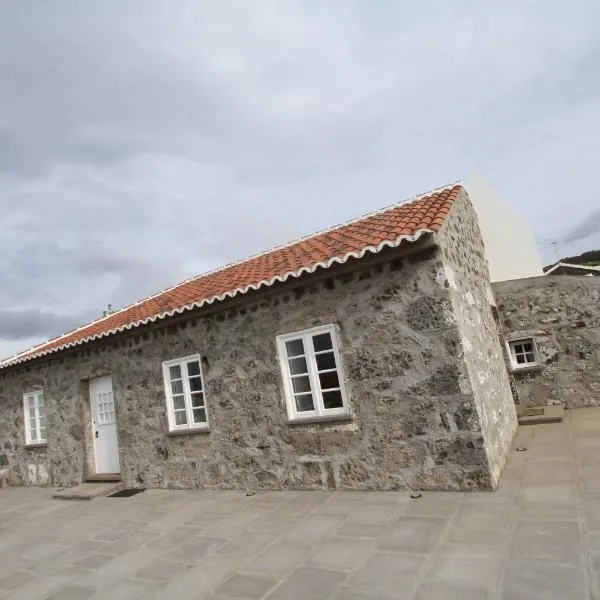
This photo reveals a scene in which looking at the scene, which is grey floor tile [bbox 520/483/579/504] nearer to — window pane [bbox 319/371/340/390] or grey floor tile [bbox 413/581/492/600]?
grey floor tile [bbox 413/581/492/600]

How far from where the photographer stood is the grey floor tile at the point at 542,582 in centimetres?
288

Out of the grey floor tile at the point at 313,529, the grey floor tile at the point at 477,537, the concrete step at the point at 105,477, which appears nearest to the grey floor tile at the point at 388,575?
the grey floor tile at the point at 477,537

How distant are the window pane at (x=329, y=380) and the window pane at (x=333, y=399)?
0.10 meters

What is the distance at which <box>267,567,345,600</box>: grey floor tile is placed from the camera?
336 centimetres

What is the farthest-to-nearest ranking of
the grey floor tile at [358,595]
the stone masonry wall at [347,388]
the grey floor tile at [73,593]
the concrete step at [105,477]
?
the concrete step at [105,477] → the stone masonry wall at [347,388] → the grey floor tile at [73,593] → the grey floor tile at [358,595]

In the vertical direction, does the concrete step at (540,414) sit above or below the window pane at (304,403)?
below

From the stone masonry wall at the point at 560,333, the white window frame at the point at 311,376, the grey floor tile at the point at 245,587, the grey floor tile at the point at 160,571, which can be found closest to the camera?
the grey floor tile at the point at 245,587

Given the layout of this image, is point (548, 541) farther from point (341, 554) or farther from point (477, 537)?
point (341, 554)

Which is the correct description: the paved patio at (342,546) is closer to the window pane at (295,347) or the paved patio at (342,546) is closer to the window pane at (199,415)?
the window pane at (199,415)

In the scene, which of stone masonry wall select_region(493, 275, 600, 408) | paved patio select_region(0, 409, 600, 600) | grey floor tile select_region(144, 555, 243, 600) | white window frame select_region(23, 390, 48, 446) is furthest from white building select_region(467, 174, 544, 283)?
white window frame select_region(23, 390, 48, 446)

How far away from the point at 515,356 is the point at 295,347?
19.8 ft

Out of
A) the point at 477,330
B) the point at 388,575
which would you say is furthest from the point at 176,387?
the point at 388,575

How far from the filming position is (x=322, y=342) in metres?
6.34

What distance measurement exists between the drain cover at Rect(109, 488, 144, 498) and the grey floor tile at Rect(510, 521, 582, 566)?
651 centimetres
